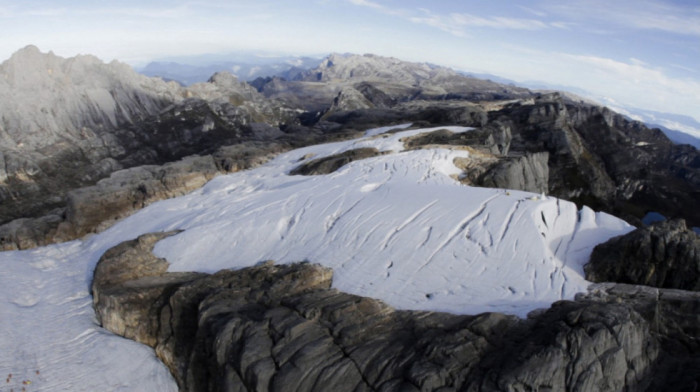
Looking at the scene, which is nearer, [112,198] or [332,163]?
[112,198]

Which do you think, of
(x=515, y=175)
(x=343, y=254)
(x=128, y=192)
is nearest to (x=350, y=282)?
(x=343, y=254)

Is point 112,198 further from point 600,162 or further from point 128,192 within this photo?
point 600,162

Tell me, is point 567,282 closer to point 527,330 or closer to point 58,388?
point 527,330

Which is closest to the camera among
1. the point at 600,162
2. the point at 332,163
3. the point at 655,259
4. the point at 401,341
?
the point at 401,341

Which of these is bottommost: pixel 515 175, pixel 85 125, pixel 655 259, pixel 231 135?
pixel 85 125

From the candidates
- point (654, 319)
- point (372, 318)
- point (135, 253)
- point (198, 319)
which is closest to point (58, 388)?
point (198, 319)

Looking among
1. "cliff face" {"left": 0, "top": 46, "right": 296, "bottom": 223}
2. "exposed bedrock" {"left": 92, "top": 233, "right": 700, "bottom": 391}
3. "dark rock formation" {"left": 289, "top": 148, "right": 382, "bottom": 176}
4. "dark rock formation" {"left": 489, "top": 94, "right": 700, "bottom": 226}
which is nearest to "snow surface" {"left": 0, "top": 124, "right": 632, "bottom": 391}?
"exposed bedrock" {"left": 92, "top": 233, "right": 700, "bottom": 391}
